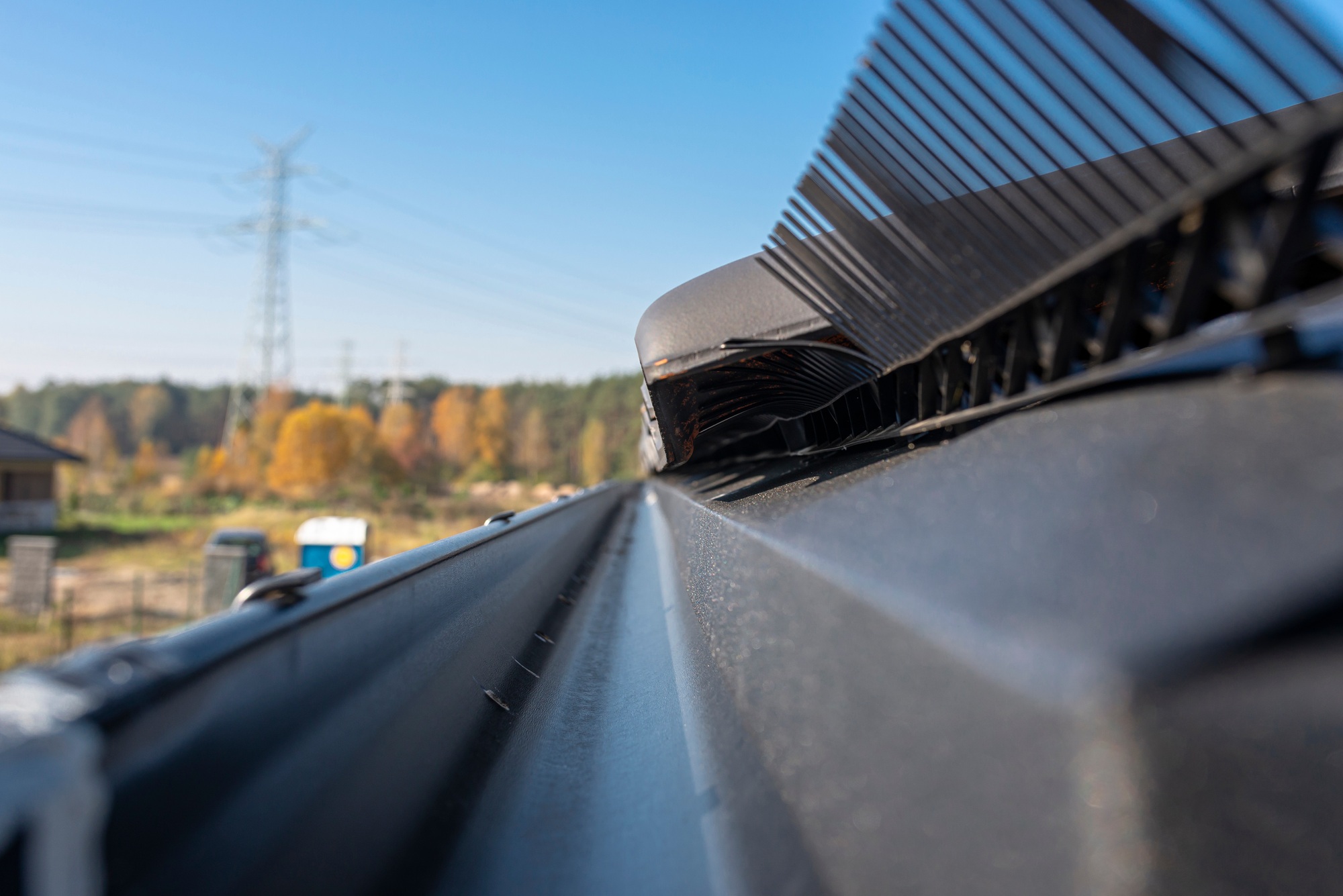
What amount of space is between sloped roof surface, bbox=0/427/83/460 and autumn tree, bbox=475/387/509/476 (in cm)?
4968

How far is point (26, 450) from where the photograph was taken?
38.1m

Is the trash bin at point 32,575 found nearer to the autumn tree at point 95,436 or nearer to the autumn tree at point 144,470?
the autumn tree at point 144,470

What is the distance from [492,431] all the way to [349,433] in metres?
25.6

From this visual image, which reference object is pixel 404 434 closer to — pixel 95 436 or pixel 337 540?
pixel 95 436

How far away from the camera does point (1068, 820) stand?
20.8 inches

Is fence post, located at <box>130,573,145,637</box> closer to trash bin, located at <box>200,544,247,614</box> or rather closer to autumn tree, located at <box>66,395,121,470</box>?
trash bin, located at <box>200,544,247,614</box>

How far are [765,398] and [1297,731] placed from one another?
12.3 feet

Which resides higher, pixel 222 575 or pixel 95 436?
pixel 95 436

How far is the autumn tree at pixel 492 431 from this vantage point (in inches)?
3533

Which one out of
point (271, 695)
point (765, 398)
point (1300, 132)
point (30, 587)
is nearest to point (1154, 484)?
point (1300, 132)

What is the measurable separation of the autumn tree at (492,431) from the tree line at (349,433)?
0.16 metres

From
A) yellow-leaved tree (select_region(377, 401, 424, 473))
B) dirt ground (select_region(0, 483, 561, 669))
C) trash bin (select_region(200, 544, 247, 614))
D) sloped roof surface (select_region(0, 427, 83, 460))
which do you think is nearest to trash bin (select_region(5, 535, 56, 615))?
dirt ground (select_region(0, 483, 561, 669))

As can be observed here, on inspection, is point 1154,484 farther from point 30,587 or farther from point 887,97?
point 30,587

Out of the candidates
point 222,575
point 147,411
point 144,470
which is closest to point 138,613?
point 222,575
